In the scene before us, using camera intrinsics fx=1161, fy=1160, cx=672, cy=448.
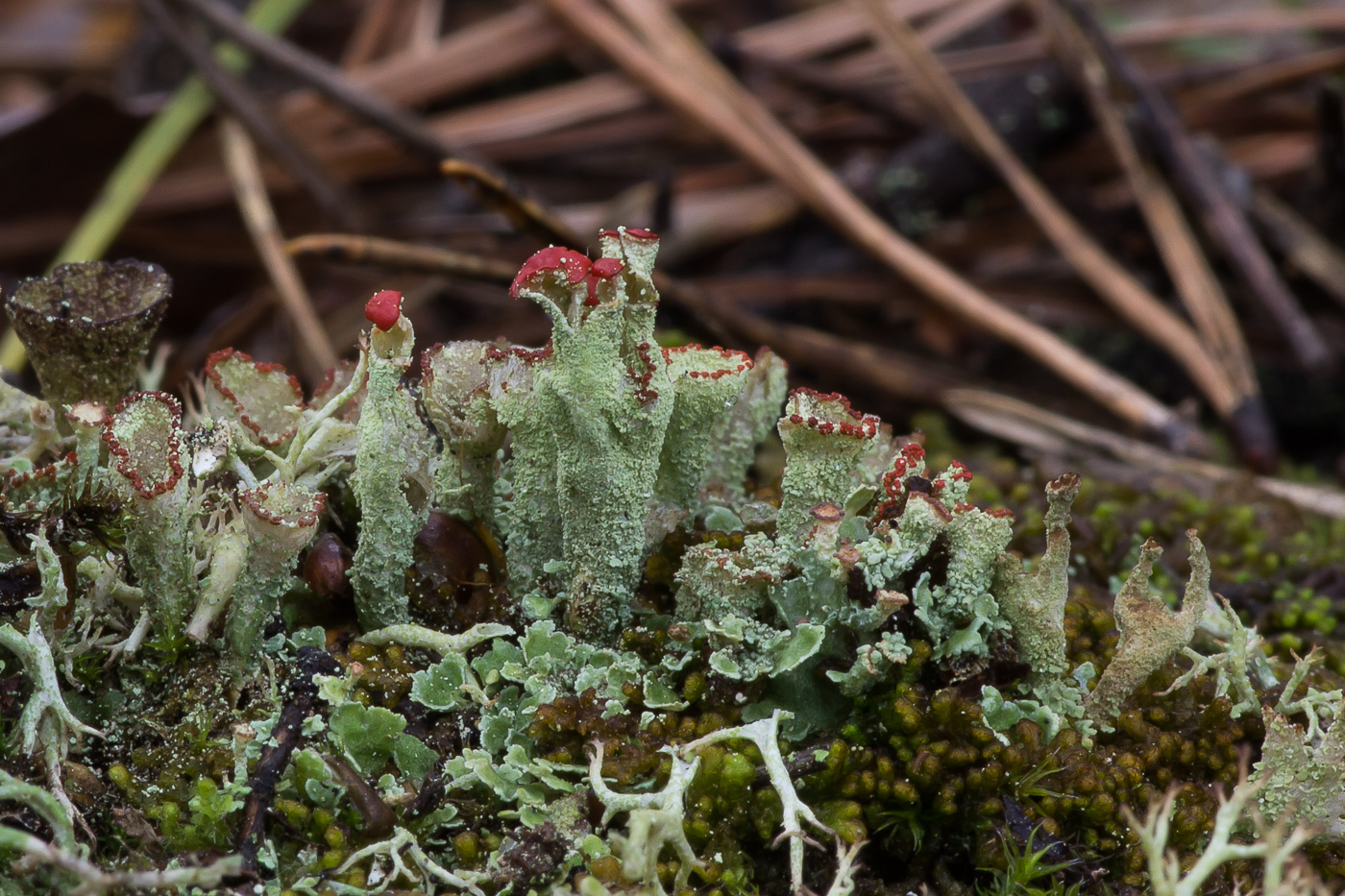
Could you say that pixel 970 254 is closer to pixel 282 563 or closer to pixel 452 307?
pixel 452 307

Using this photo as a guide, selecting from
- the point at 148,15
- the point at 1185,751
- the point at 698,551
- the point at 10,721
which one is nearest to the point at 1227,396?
the point at 1185,751

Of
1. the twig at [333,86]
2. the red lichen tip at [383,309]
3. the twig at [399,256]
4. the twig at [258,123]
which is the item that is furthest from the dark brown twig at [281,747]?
the twig at [258,123]

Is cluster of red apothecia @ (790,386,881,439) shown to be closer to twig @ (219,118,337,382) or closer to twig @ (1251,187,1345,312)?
twig @ (219,118,337,382)

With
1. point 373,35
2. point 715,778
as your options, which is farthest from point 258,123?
point 715,778

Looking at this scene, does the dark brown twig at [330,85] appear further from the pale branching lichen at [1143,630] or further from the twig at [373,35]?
the pale branching lichen at [1143,630]

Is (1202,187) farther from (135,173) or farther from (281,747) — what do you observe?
(135,173)
